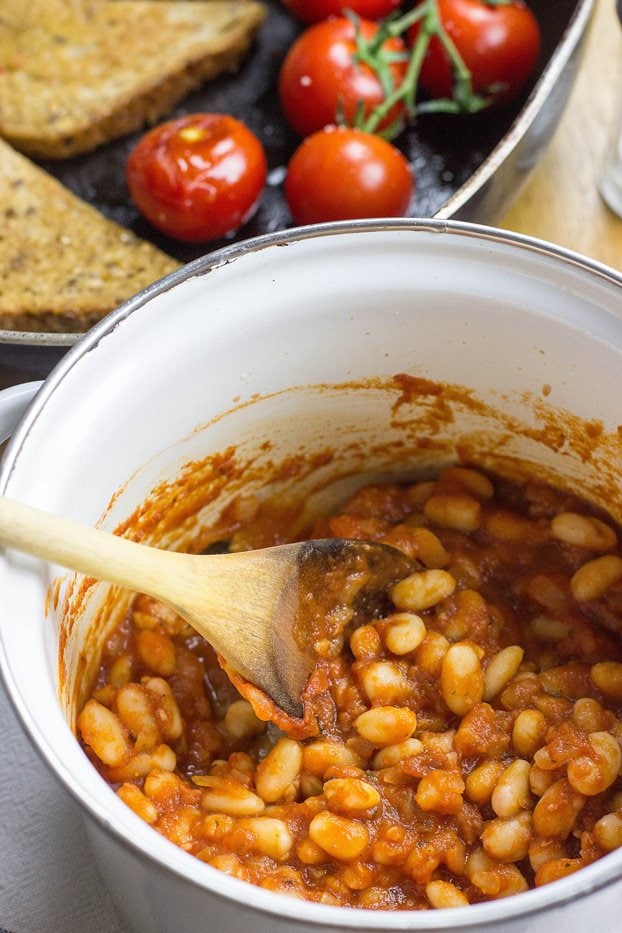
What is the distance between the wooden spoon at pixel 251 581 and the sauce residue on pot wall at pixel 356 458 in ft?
0.61

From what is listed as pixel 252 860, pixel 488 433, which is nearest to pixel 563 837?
pixel 252 860

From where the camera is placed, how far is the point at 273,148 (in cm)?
213

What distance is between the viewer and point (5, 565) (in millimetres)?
1069

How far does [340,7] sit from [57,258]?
0.79 meters

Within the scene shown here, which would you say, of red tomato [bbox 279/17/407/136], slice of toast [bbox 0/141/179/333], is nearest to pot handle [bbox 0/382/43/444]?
slice of toast [bbox 0/141/179/333]

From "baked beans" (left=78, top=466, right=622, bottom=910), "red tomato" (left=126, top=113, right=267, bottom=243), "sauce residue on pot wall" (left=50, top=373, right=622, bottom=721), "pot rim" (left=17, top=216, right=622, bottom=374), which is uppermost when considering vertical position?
"pot rim" (left=17, top=216, right=622, bottom=374)

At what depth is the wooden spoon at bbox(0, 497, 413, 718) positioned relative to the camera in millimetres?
1056

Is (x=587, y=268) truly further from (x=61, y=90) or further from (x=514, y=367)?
(x=61, y=90)

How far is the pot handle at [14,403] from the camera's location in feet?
3.74

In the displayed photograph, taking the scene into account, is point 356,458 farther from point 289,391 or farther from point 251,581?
point 251,581

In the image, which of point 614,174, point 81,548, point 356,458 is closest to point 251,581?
point 81,548

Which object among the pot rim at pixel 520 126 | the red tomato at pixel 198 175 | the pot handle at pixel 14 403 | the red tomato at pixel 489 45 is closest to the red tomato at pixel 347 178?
the red tomato at pixel 198 175

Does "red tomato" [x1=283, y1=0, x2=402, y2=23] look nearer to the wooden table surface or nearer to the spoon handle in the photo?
the wooden table surface

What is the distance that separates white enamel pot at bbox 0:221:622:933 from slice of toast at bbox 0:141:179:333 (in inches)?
21.8
